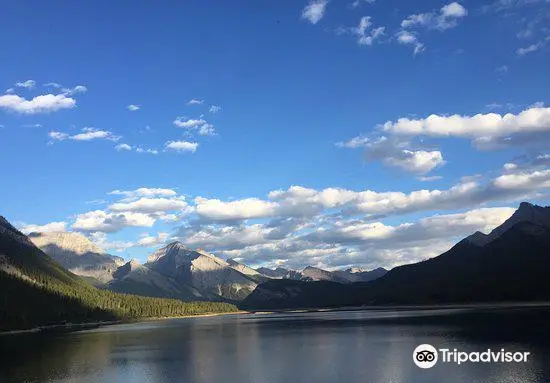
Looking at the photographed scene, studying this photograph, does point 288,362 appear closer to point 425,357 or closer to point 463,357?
point 425,357

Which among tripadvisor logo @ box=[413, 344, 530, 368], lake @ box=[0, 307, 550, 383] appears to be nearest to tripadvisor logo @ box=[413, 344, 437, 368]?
tripadvisor logo @ box=[413, 344, 530, 368]

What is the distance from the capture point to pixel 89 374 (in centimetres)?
9531

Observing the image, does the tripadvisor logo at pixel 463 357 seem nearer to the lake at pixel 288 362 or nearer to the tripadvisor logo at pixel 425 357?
the tripadvisor logo at pixel 425 357

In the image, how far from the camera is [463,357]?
88.4 meters

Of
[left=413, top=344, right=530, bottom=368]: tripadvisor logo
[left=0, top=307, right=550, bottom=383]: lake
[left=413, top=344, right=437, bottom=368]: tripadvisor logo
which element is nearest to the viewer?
[left=0, top=307, right=550, bottom=383]: lake

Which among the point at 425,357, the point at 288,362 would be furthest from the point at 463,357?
the point at 288,362

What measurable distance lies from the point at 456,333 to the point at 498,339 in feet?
71.0

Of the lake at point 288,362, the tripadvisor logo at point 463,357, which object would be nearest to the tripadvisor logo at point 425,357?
the tripadvisor logo at point 463,357

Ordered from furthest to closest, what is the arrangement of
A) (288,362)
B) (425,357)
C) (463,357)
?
(288,362), (425,357), (463,357)

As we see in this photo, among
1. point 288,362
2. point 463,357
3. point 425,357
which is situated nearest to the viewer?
point 463,357

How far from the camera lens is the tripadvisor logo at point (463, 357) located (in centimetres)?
8339

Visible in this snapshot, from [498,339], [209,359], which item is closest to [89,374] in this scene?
[209,359]

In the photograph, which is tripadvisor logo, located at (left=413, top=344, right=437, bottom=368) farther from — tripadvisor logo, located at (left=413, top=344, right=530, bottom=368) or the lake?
the lake

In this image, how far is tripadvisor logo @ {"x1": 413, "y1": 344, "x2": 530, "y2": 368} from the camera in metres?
83.4
